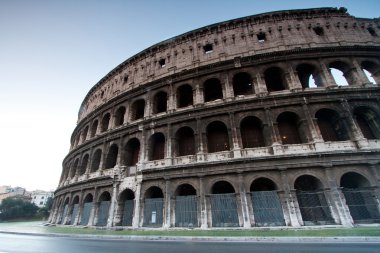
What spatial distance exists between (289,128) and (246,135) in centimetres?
297

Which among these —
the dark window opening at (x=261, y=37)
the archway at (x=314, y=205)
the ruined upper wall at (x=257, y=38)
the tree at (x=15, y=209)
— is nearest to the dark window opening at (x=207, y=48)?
the ruined upper wall at (x=257, y=38)

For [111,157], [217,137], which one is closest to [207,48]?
[217,137]

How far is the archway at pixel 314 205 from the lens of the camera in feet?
33.4

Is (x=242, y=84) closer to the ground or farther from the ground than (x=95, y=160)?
farther from the ground

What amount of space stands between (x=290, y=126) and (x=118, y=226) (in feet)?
44.6

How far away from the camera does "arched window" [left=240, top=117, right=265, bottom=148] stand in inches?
498

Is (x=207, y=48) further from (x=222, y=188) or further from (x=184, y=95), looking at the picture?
(x=222, y=188)

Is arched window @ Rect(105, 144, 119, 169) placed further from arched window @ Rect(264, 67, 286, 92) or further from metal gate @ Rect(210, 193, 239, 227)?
arched window @ Rect(264, 67, 286, 92)

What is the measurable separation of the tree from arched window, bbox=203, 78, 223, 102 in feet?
149

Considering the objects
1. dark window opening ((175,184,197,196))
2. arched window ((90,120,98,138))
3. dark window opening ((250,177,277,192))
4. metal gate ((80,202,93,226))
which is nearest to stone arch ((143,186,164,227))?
dark window opening ((175,184,197,196))

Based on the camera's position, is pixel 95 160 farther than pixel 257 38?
Yes

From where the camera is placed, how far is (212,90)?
16.2 meters

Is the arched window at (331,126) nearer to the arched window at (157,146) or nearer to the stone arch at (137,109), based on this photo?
the arched window at (157,146)

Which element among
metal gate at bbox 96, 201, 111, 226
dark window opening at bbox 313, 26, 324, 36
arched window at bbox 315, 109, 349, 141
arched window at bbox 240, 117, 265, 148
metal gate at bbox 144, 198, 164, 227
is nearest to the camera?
metal gate at bbox 144, 198, 164, 227
